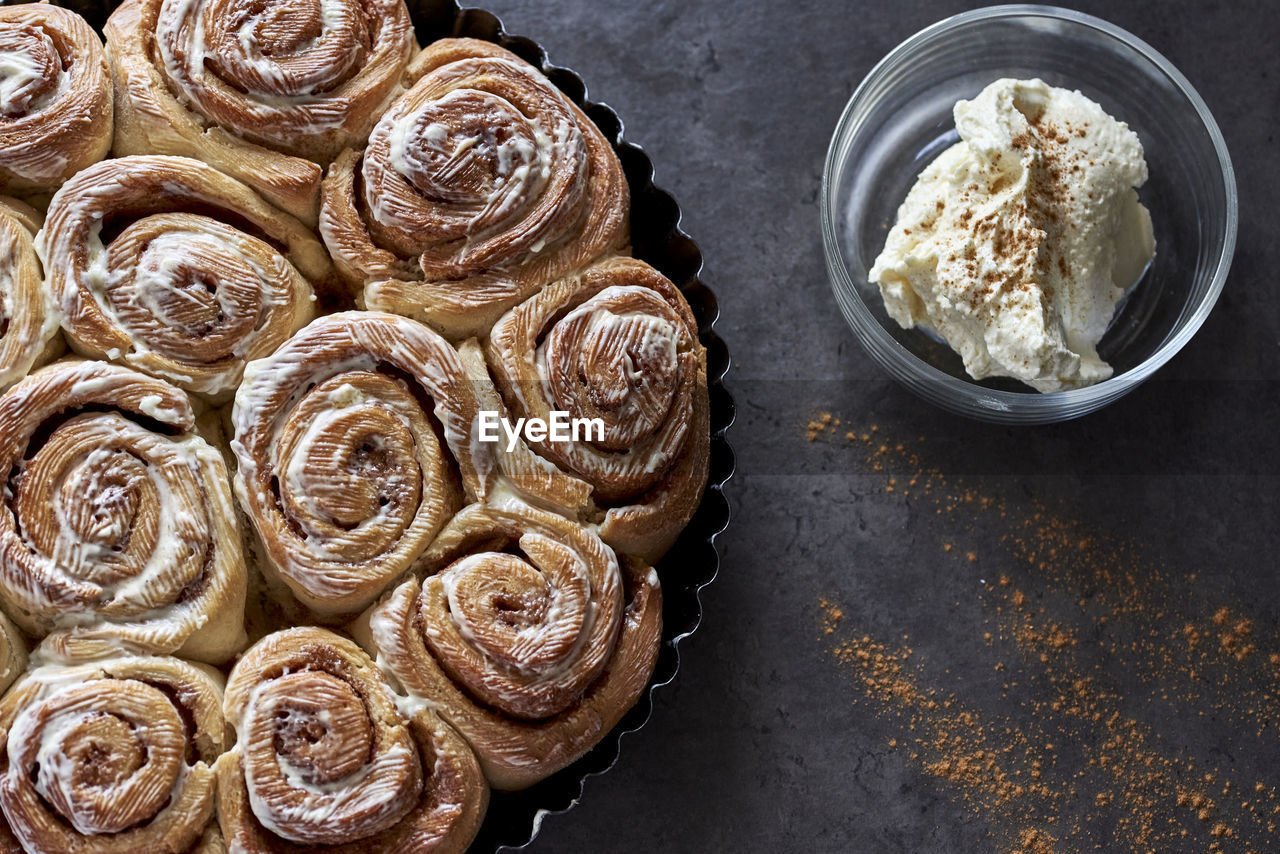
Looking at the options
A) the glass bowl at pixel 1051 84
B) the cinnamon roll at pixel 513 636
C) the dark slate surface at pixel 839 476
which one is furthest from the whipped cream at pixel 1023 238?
the cinnamon roll at pixel 513 636

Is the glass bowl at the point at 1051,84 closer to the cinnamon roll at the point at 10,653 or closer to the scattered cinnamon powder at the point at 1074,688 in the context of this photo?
the scattered cinnamon powder at the point at 1074,688

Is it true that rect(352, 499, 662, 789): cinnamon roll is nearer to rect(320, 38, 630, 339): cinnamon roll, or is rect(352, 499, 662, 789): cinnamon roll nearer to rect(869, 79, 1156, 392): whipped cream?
rect(320, 38, 630, 339): cinnamon roll

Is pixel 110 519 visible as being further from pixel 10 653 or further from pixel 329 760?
pixel 329 760

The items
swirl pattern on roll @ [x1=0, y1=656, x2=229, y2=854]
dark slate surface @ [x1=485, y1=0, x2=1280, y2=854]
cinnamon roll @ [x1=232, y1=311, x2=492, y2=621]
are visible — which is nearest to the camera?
swirl pattern on roll @ [x1=0, y1=656, x2=229, y2=854]

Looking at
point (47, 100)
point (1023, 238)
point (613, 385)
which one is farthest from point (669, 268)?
point (47, 100)

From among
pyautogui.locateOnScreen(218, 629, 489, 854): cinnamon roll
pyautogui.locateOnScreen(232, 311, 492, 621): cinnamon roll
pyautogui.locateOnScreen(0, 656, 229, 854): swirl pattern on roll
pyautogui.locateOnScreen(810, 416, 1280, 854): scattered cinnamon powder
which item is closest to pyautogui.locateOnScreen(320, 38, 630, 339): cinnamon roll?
pyautogui.locateOnScreen(232, 311, 492, 621): cinnamon roll
